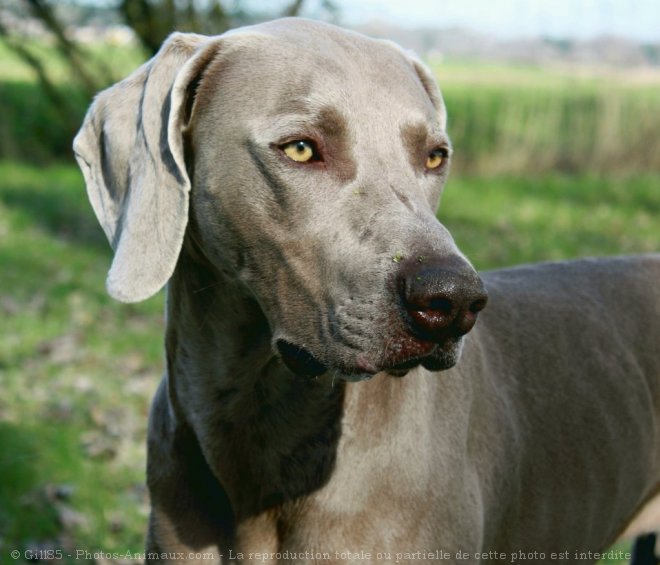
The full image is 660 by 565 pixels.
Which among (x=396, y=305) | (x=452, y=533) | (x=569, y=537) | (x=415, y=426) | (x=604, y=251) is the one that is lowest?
(x=604, y=251)

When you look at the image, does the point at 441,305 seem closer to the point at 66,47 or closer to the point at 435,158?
the point at 435,158

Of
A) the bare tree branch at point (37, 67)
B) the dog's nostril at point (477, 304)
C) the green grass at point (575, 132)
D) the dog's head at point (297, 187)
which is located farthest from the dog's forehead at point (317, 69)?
the green grass at point (575, 132)

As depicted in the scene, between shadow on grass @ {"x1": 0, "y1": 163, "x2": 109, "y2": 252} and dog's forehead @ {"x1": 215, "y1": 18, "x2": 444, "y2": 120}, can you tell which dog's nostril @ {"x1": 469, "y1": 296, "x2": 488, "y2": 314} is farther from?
shadow on grass @ {"x1": 0, "y1": 163, "x2": 109, "y2": 252}

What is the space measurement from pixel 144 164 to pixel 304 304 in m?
0.54

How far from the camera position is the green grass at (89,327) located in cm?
421

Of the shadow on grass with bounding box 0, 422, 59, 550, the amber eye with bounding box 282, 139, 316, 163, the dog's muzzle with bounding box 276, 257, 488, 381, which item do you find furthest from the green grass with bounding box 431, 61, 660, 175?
the dog's muzzle with bounding box 276, 257, 488, 381

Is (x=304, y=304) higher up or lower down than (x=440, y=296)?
lower down

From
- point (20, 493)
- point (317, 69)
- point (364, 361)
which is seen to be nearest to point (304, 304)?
point (364, 361)

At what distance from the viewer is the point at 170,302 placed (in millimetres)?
2854

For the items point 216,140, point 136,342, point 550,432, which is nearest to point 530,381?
point 550,432

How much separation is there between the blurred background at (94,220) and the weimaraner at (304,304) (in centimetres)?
136

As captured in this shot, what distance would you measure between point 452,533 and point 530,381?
2.43 ft

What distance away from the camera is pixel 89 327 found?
667 cm

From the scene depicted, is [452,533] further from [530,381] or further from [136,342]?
[136,342]
